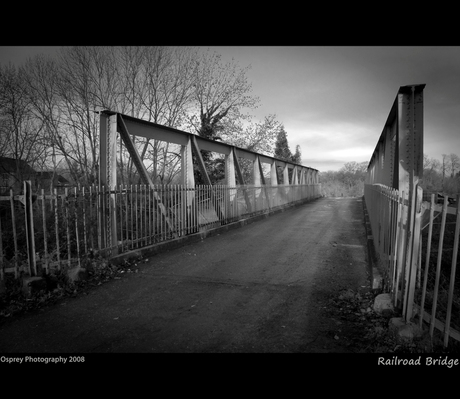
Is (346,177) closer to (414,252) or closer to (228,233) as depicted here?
(228,233)

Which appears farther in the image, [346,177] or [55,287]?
[346,177]

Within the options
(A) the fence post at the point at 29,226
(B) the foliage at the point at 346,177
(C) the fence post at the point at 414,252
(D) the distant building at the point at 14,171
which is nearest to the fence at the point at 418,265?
(C) the fence post at the point at 414,252

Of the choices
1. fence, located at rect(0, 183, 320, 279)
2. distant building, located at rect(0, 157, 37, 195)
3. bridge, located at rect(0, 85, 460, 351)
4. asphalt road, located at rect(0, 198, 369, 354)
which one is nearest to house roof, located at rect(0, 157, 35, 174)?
distant building, located at rect(0, 157, 37, 195)

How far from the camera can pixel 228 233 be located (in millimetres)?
10578

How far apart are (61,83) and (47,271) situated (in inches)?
548

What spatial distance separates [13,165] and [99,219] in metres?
11.6

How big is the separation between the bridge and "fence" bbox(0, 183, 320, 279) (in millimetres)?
28

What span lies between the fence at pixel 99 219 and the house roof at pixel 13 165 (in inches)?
191

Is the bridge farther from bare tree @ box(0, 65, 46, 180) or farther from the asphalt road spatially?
bare tree @ box(0, 65, 46, 180)

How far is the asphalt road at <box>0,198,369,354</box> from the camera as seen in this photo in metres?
3.09

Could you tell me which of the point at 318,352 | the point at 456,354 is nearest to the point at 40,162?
the point at 318,352

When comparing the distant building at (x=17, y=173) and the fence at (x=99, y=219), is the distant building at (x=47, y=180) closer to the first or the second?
the distant building at (x=17, y=173)

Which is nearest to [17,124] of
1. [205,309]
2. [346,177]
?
[205,309]

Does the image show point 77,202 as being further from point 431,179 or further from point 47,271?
point 431,179
